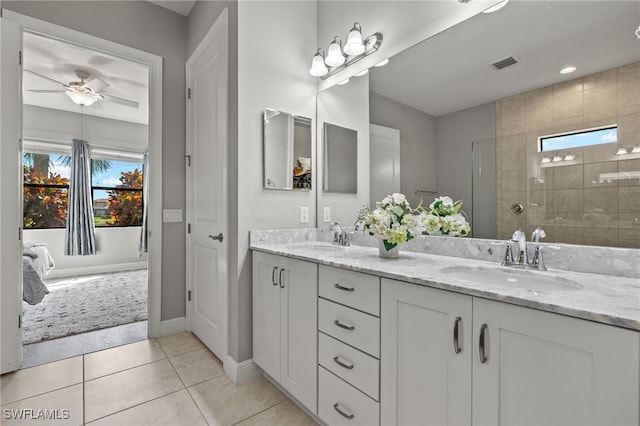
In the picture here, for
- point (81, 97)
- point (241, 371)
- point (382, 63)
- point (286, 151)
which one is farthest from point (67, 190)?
point (382, 63)

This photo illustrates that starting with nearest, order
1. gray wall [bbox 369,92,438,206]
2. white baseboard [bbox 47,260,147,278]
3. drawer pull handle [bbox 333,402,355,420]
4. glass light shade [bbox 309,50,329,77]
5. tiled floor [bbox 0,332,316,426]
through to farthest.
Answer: drawer pull handle [bbox 333,402,355,420]
tiled floor [bbox 0,332,316,426]
gray wall [bbox 369,92,438,206]
glass light shade [bbox 309,50,329,77]
white baseboard [bbox 47,260,147,278]

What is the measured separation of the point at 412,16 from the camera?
5.47 ft

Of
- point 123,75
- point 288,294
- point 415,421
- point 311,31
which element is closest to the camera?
point 415,421

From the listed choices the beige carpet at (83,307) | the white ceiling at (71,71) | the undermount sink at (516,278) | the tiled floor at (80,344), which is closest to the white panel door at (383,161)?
the undermount sink at (516,278)

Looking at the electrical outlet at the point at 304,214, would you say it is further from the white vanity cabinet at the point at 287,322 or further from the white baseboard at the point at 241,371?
the white baseboard at the point at 241,371

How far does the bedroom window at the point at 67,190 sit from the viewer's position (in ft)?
16.0

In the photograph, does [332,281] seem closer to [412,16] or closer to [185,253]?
[412,16]

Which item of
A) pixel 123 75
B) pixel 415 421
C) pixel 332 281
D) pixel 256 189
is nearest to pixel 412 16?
pixel 256 189

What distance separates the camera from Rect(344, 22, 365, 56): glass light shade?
183 centimetres

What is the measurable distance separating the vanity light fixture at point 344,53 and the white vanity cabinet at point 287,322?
1.36 metres

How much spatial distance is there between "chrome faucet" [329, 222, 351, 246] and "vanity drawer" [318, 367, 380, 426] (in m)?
0.84

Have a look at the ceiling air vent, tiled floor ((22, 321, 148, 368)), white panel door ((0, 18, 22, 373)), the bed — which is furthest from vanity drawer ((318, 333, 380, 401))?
the bed

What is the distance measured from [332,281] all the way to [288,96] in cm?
143

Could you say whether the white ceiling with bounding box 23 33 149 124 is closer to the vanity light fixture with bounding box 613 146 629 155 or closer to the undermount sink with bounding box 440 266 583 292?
the undermount sink with bounding box 440 266 583 292
